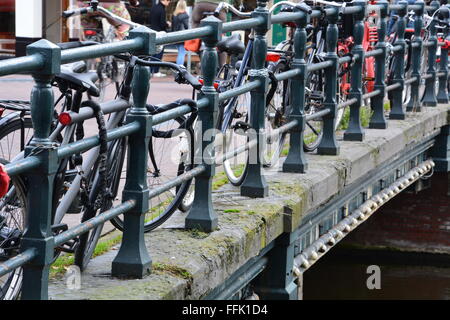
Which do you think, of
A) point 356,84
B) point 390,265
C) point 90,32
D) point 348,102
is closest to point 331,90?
point 348,102

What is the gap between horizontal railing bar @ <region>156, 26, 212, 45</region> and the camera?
458 centimetres

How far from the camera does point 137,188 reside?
177 inches

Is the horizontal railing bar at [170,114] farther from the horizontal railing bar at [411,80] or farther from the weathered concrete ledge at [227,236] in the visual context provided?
the horizontal railing bar at [411,80]

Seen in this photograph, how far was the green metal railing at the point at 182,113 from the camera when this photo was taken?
11.8 feet

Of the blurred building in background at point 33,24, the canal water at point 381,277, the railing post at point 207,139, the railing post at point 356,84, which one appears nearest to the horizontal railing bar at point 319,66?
the railing post at point 356,84

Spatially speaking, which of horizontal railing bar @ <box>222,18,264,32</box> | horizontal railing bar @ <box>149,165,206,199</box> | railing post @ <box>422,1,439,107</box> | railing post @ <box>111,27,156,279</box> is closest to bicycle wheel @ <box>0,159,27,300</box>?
railing post @ <box>111,27,156,279</box>

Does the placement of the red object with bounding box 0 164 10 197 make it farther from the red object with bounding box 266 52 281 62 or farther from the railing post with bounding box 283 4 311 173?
the red object with bounding box 266 52 281 62

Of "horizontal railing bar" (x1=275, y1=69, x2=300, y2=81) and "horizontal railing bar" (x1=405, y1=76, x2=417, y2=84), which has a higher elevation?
"horizontal railing bar" (x1=275, y1=69, x2=300, y2=81)

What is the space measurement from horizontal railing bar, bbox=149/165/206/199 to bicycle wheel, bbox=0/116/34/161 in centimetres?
73

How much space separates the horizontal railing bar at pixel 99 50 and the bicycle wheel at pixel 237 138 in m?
2.01

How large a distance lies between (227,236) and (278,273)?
129 centimetres

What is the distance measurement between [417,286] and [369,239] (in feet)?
3.59

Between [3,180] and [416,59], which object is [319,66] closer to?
[416,59]

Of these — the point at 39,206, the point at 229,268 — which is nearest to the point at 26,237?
the point at 39,206
